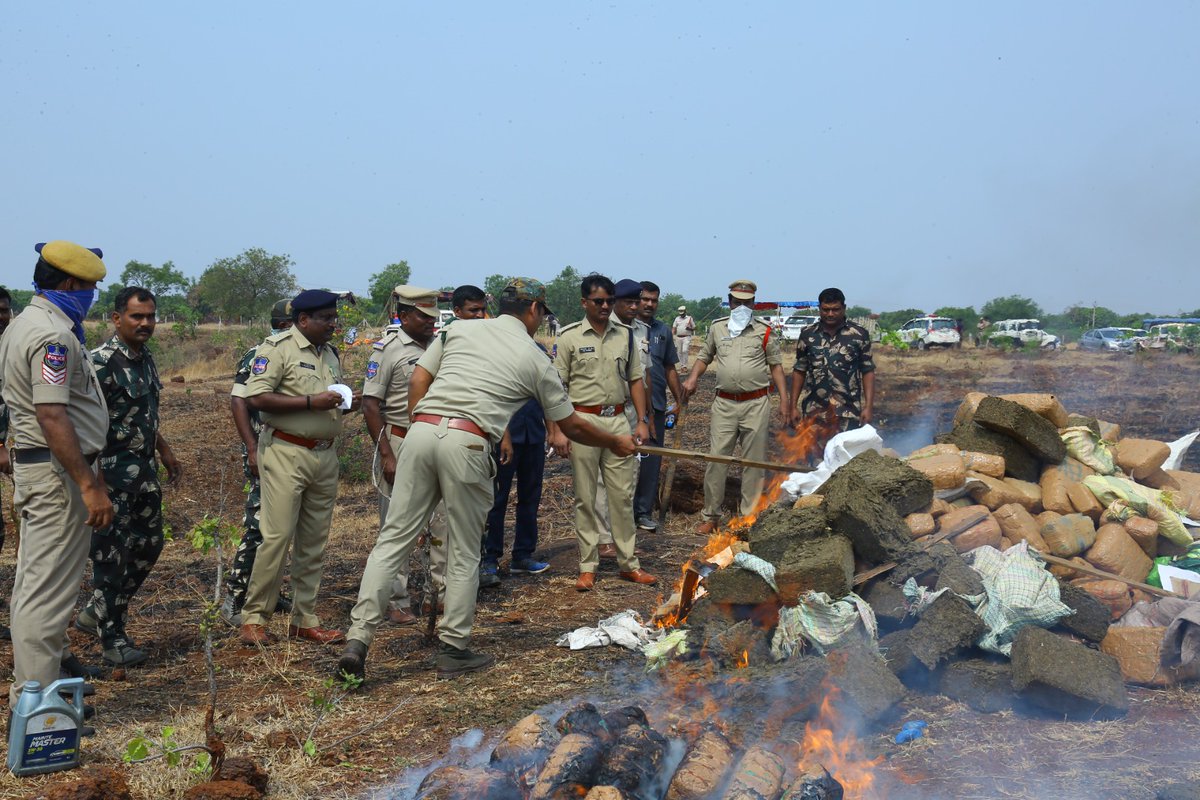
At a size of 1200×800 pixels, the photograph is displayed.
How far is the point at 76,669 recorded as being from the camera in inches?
187

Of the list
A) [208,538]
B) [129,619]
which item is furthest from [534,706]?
[129,619]

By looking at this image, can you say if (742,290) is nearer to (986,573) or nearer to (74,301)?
(986,573)

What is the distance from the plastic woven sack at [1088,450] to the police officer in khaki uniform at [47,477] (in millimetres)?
5695

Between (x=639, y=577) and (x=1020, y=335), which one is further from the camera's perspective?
(x=1020, y=335)

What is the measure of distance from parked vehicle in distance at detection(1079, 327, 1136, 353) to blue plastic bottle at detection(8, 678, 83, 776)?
33507mm

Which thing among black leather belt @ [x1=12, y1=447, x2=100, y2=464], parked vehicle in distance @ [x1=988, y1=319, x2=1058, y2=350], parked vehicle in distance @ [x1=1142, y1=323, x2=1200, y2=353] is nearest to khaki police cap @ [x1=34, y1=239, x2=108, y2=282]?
black leather belt @ [x1=12, y1=447, x2=100, y2=464]

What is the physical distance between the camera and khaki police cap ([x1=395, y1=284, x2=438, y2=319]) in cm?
584

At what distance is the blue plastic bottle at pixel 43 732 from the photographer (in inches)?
137

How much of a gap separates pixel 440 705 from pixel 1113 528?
12.9ft

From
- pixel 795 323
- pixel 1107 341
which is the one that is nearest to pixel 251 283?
pixel 795 323

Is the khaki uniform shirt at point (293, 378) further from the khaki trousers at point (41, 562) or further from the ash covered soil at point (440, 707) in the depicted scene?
the khaki trousers at point (41, 562)

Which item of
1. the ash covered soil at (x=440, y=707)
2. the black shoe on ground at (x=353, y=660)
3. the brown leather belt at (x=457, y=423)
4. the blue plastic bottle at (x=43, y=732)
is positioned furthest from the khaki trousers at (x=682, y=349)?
the blue plastic bottle at (x=43, y=732)

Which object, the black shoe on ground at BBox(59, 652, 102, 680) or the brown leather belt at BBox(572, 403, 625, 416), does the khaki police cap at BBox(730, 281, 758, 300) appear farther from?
the black shoe on ground at BBox(59, 652, 102, 680)

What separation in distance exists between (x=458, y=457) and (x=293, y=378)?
1.21m
